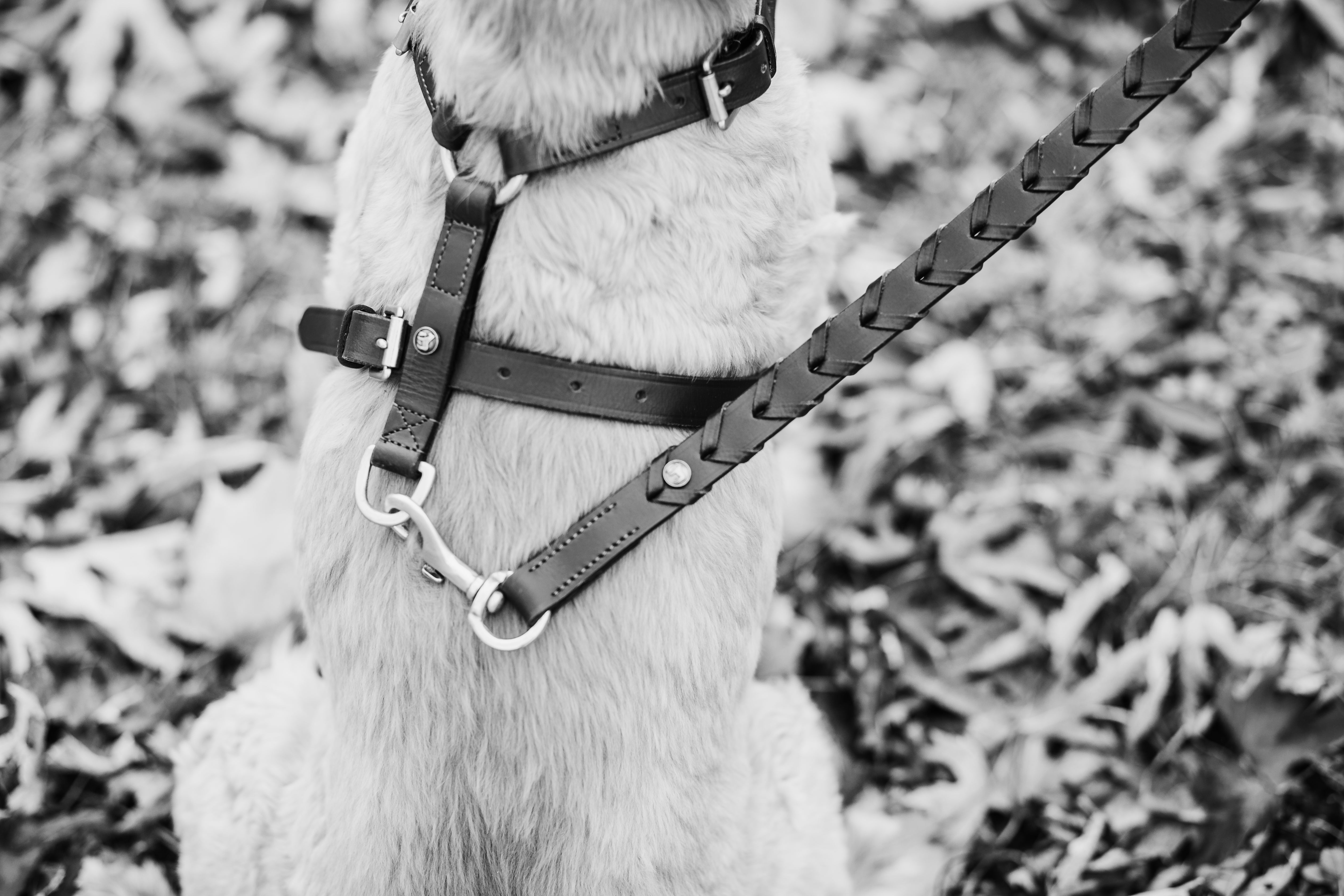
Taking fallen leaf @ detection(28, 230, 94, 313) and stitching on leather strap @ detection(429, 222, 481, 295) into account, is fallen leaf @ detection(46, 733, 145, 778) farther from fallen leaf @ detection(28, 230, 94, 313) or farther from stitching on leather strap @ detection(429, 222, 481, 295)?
stitching on leather strap @ detection(429, 222, 481, 295)

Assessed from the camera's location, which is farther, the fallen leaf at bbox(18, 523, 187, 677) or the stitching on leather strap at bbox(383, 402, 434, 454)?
the fallen leaf at bbox(18, 523, 187, 677)

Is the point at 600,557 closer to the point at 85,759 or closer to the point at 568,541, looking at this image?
the point at 568,541

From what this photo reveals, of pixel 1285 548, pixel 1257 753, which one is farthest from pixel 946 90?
pixel 1257 753

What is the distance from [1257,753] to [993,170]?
7.37 feet

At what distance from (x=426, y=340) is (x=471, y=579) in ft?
1.07

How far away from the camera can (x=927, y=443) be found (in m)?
2.77

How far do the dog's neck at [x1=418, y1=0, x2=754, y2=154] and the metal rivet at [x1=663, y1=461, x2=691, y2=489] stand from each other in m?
0.46

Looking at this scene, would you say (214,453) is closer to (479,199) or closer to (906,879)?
(479,199)

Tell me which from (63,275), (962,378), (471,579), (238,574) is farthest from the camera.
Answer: (63,275)

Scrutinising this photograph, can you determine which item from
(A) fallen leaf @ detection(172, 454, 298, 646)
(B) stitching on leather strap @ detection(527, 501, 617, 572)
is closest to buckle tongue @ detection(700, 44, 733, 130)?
(B) stitching on leather strap @ detection(527, 501, 617, 572)

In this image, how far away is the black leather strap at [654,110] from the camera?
4.06 feet

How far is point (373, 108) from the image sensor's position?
56.4 inches

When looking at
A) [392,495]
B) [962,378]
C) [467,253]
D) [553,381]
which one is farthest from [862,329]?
[962,378]

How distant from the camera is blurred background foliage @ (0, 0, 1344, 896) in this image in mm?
2170
